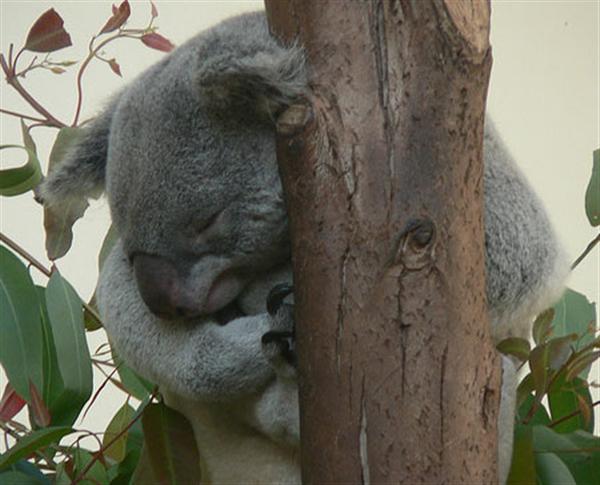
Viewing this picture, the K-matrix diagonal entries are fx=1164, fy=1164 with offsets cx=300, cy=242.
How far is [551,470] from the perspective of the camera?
151 centimetres

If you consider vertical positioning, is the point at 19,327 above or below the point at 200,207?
below

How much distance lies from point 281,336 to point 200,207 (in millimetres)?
174

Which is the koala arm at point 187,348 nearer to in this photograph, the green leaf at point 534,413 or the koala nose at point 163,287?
the koala nose at point 163,287

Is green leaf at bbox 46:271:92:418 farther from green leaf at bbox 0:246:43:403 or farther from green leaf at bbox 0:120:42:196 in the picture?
green leaf at bbox 0:120:42:196

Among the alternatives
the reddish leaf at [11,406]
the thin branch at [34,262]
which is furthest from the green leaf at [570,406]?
the reddish leaf at [11,406]

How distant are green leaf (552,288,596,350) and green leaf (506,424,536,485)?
0.41 metres

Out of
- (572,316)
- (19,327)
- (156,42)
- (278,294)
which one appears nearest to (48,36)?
(156,42)

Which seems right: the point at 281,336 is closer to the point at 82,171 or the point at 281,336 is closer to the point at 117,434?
the point at 82,171

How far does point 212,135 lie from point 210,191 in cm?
7

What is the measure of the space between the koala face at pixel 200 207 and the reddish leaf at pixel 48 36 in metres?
0.66

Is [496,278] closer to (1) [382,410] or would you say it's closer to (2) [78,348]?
(1) [382,410]

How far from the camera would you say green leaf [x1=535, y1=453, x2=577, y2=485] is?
4.96 feet

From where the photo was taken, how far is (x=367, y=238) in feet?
3.51

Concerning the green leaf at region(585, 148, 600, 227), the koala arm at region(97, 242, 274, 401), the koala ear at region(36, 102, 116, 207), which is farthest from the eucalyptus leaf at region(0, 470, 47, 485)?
the green leaf at region(585, 148, 600, 227)
